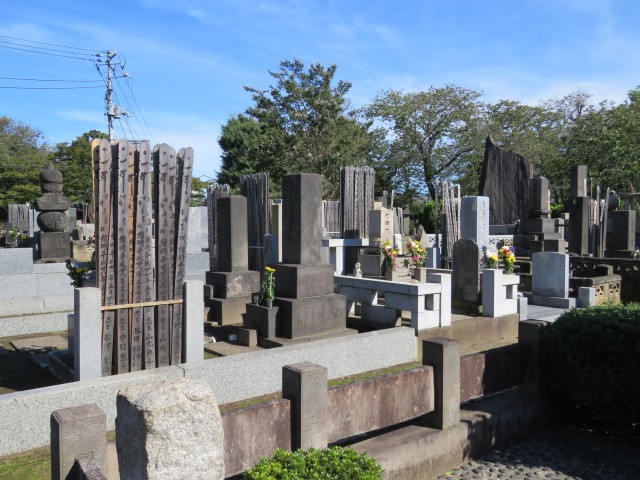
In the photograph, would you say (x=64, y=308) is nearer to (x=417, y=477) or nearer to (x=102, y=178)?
(x=102, y=178)

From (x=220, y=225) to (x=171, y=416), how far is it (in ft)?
28.4

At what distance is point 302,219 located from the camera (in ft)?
27.4

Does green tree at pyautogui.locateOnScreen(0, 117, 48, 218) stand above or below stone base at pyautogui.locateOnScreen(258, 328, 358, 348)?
above

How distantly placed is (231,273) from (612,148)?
1142 inches

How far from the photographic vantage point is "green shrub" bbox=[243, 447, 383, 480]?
290 centimetres

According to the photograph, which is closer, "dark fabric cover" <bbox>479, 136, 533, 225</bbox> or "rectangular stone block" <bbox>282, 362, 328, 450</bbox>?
"rectangular stone block" <bbox>282, 362, 328, 450</bbox>

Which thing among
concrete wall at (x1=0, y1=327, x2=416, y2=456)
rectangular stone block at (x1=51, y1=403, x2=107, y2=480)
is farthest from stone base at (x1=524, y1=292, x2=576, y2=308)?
rectangular stone block at (x1=51, y1=403, x2=107, y2=480)

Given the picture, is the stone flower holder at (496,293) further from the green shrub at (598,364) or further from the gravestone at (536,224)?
the gravestone at (536,224)

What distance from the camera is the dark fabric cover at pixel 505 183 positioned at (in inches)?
1037

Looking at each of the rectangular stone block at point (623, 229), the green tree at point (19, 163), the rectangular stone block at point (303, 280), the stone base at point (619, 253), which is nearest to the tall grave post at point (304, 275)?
the rectangular stone block at point (303, 280)

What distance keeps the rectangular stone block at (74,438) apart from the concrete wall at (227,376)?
17.3 inches

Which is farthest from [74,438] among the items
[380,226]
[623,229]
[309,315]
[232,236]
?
[623,229]

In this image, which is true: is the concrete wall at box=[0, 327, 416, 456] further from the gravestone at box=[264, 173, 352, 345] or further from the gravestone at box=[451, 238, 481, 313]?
the gravestone at box=[451, 238, 481, 313]

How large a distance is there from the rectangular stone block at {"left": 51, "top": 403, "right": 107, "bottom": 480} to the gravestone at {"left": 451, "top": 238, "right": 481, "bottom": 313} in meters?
7.97
